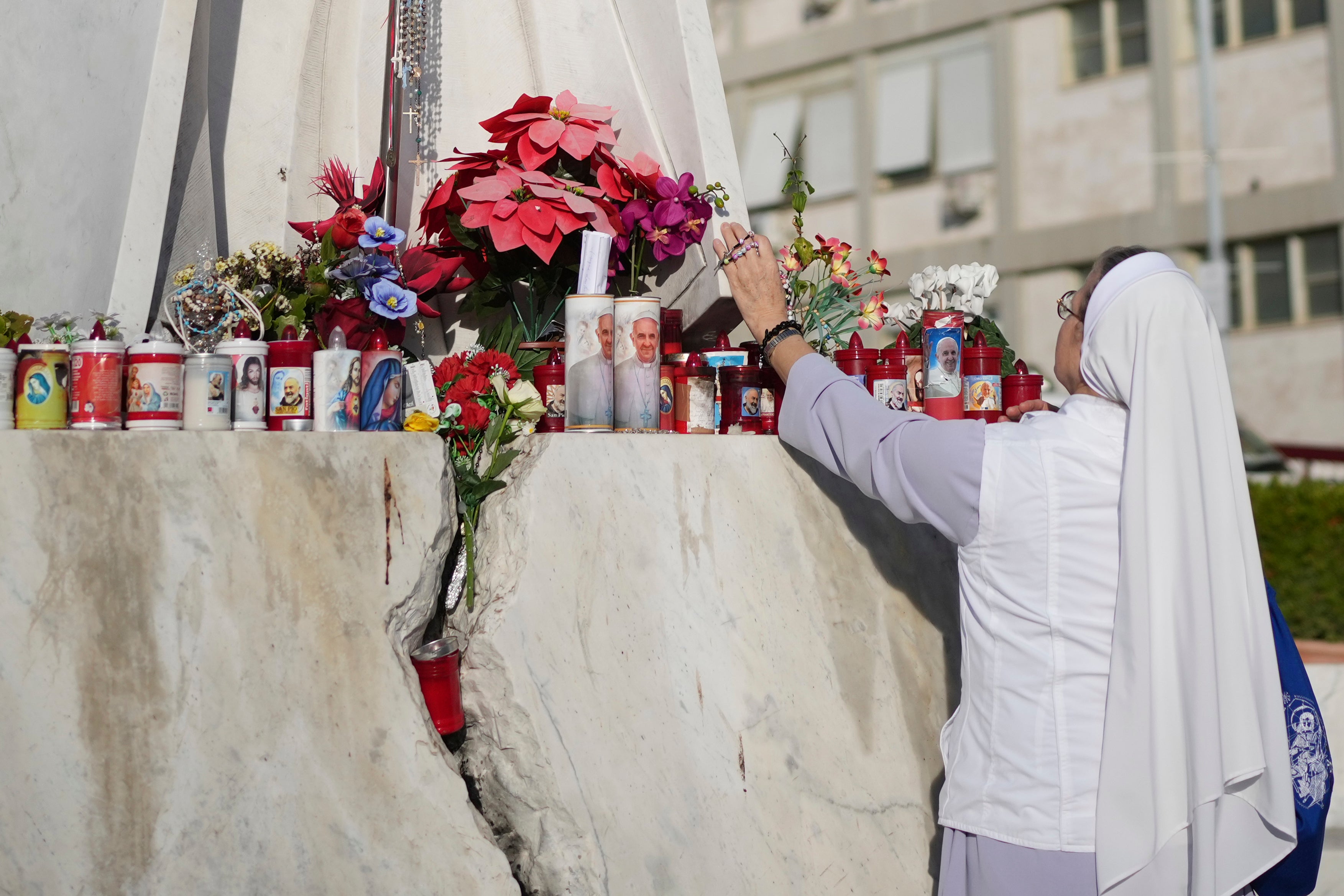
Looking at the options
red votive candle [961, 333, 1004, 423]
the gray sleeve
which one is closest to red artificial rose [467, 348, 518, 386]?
the gray sleeve

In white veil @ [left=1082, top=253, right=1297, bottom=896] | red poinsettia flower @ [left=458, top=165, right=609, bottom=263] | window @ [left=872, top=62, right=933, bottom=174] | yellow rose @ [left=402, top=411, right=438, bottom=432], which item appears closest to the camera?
white veil @ [left=1082, top=253, right=1297, bottom=896]

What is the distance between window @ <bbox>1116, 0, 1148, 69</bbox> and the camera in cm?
1448

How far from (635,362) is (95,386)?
989 millimetres

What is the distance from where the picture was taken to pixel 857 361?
2535 millimetres

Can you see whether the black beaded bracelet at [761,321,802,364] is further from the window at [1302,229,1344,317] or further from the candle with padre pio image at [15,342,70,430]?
the window at [1302,229,1344,317]

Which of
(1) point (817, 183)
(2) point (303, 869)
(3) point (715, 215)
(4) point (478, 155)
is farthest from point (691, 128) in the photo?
(1) point (817, 183)

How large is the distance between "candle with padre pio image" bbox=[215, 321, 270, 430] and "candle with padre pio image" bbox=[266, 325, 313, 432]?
0.06 feet

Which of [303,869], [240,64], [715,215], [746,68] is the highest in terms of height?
[746,68]

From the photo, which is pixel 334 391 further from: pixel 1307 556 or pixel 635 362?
pixel 1307 556

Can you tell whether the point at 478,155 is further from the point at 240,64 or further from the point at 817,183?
the point at 817,183

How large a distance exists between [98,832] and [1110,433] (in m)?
1.79

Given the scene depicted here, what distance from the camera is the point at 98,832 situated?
6.30ft

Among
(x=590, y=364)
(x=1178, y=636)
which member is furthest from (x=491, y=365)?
(x=1178, y=636)

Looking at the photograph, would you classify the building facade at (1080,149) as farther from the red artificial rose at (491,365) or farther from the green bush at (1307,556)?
the red artificial rose at (491,365)
